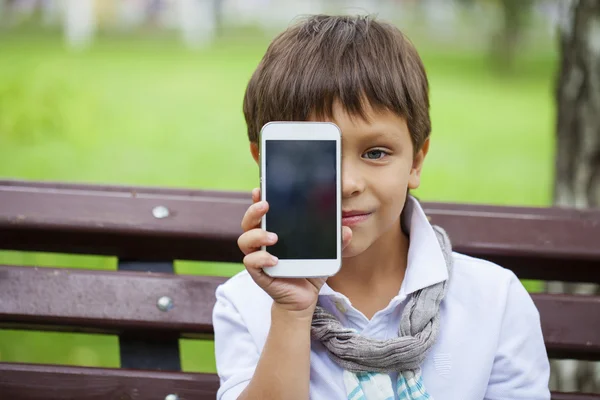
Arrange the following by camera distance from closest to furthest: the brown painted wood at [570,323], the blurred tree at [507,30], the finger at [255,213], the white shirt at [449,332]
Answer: the finger at [255,213] < the white shirt at [449,332] < the brown painted wood at [570,323] < the blurred tree at [507,30]

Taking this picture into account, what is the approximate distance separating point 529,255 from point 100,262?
2121 millimetres

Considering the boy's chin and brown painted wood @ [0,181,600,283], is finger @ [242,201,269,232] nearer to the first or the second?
Answer: the boy's chin

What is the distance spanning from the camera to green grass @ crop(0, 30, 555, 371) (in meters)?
4.23

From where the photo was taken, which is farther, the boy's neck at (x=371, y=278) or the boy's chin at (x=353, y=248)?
the boy's neck at (x=371, y=278)

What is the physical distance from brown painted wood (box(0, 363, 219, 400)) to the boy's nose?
2.25 ft

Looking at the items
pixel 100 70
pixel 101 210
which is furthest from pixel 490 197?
pixel 101 210

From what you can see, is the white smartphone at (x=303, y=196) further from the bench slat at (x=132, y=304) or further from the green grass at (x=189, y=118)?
the green grass at (x=189, y=118)

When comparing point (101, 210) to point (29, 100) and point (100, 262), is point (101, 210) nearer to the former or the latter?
point (100, 262)

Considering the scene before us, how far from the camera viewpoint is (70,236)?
Answer: 7.02ft

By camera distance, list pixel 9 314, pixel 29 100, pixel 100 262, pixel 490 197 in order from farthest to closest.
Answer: pixel 29 100, pixel 490 197, pixel 100 262, pixel 9 314

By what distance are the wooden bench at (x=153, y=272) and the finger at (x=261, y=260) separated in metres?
0.52

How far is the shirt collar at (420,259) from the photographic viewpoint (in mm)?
1774

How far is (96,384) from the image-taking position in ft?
6.79

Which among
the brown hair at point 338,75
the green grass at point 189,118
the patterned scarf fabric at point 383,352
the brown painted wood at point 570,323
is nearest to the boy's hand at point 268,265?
the patterned scarf fabric at point 383,352
